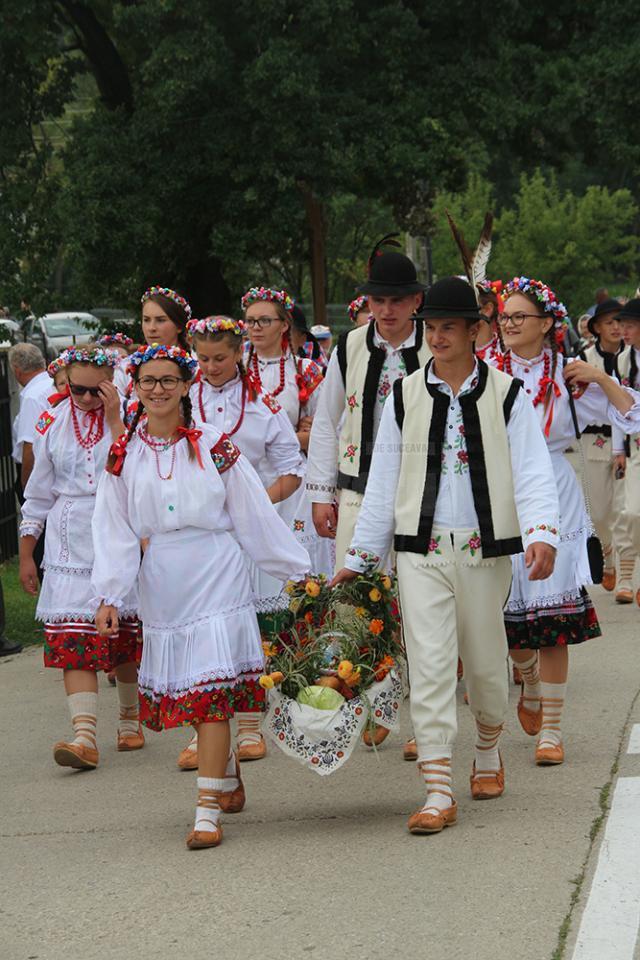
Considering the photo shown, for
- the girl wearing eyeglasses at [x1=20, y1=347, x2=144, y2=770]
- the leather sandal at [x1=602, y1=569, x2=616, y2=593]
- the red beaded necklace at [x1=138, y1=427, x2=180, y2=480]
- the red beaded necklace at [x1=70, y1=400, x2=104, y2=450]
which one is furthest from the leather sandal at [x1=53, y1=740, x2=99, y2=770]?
the leather sandal at [x1=602, y1=569, x2=616, y2=593]

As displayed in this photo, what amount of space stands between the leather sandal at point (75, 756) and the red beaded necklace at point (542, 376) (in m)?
2.53

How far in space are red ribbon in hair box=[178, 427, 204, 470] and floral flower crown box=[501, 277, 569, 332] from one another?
1677mm

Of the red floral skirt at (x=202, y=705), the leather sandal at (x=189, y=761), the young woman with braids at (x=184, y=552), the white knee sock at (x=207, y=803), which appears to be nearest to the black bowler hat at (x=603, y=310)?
the leather sandal at (x=189, y=761)

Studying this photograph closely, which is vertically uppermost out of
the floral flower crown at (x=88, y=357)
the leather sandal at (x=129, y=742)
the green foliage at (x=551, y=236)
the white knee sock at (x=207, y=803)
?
the green foliage at (x=551, y=236)

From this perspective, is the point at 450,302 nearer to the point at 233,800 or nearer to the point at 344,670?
the point at 344,670

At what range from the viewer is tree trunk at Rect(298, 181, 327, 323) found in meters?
25.8

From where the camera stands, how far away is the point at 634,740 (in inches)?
296

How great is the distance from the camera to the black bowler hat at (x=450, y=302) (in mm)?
6203

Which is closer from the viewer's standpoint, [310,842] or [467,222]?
[310,842]

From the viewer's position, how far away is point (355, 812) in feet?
21.6

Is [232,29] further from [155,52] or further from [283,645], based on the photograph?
[283,645]

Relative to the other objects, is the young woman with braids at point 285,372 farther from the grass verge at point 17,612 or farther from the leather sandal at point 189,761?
the grass verge at point 17,612

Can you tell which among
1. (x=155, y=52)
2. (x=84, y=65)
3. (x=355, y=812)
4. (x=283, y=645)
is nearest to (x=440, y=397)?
Result: (x=283, y=645)

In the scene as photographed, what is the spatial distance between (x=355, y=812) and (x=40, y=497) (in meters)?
2.37
